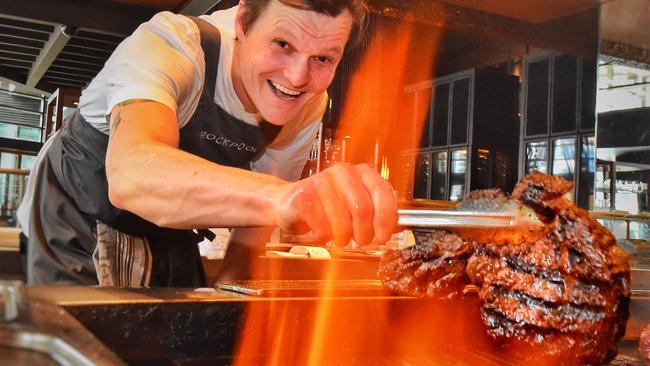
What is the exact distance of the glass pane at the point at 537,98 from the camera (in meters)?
6.08

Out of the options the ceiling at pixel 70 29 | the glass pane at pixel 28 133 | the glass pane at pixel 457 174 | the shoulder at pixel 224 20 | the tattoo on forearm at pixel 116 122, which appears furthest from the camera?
the glass pane at pixel 28 133

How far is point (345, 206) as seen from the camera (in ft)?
2.35

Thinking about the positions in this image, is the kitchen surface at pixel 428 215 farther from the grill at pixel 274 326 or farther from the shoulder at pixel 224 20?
the shoulder at pixel 224 20

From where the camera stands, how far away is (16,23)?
17.8ft

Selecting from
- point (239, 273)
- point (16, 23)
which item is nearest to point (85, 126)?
point (239, 273)

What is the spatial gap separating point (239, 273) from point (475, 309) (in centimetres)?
97

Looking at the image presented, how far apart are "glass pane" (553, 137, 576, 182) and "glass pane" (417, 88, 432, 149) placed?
178 centimetres

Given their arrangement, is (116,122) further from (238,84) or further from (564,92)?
(564,92)

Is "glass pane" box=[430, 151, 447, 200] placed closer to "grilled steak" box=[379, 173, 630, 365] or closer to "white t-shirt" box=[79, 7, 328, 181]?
"white t-shirt" box=[79, 7, 328, 181]

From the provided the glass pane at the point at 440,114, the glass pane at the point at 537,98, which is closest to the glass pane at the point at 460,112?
the glass pane at the point at 440,114

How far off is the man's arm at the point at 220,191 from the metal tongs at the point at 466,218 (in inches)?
1.2

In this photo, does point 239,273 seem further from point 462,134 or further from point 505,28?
point 462,134

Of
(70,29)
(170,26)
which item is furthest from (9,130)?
(170,26)

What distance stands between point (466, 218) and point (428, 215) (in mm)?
95
